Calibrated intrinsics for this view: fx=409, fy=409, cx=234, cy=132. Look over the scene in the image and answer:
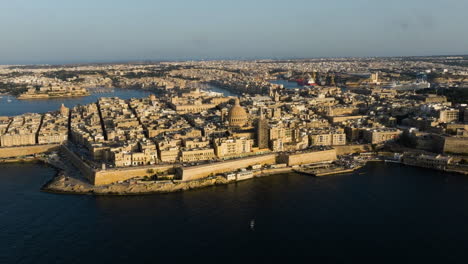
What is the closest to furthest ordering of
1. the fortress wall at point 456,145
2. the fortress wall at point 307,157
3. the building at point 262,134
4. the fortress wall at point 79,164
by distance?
the fortress wall at point 79,164, the fortress wall at point 307,157, the fortress wall at point 456,145, the building at point 262,134

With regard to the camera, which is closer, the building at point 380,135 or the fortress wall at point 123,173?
the fortress wall at point 123,173

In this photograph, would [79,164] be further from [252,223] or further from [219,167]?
[252,223]

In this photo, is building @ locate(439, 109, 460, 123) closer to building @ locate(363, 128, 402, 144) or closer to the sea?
building @ locate(363, 128, 402, 144)

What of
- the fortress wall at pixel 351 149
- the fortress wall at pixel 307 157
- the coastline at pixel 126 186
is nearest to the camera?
the coastline at pixel 126 186

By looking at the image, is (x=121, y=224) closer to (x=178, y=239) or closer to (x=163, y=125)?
(x=178, y=239)

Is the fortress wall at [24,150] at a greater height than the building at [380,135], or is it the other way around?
the building at [380,135]

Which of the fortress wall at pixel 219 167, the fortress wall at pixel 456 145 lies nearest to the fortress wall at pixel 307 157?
the fortress wall at pixel 219 167

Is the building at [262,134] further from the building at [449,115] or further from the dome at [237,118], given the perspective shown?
the building at [449,115]
